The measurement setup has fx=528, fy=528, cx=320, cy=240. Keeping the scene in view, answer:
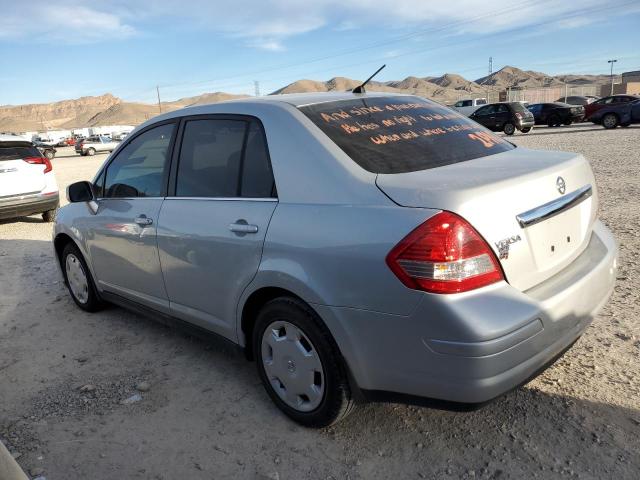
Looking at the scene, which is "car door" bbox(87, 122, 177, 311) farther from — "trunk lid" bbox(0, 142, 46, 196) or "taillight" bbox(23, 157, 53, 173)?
"taillight" bbox(23, 157, 53, 173)

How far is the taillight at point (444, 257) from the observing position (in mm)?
2078

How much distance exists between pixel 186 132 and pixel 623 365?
3049 millimetres

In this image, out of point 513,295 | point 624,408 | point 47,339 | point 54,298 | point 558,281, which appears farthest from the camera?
point 54,298

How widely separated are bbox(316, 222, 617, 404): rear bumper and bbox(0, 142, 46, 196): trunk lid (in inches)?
316

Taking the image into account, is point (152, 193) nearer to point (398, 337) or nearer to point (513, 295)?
point (398, 337)

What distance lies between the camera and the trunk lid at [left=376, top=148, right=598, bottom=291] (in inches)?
84.9

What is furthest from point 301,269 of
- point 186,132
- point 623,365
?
point 623,365

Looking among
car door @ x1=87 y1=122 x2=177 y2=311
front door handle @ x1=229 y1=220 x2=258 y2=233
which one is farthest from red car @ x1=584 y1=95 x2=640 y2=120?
front door handle @ x1=229 y1=220 x2=258 y2=233

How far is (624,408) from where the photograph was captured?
272 centimetres

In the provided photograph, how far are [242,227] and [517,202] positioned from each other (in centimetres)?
136

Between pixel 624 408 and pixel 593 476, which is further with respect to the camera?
pixel 624 408

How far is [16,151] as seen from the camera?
880 cm

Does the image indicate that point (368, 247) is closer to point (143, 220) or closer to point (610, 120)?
point (143, 220)

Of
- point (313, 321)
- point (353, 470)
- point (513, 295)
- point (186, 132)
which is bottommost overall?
point (353, 470)
